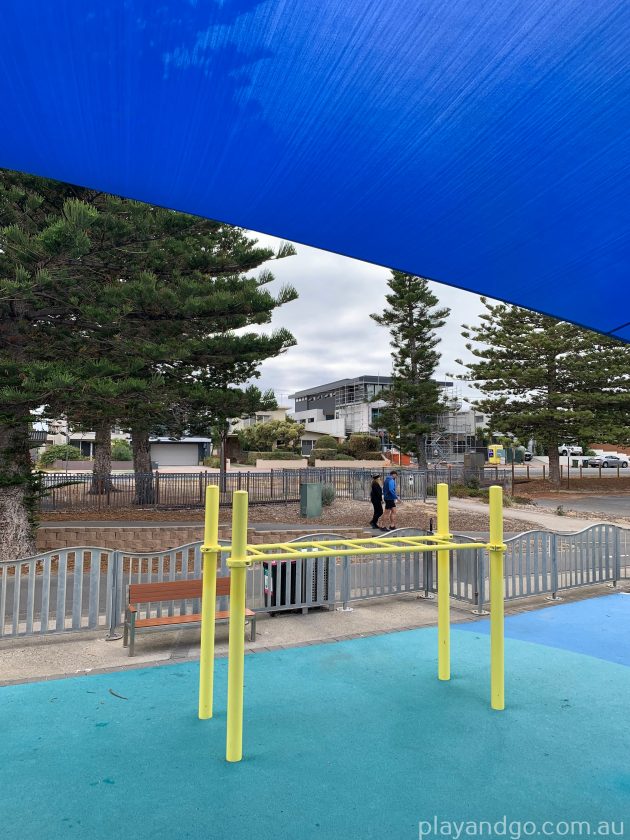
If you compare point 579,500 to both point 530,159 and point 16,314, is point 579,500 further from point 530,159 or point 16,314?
point 530,159

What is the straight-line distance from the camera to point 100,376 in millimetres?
11133

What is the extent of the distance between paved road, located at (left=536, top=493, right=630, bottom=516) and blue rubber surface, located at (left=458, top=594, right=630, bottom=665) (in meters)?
16.0

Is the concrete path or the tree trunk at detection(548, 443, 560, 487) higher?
the tree trunk at detection(548, 443, 560, 487)

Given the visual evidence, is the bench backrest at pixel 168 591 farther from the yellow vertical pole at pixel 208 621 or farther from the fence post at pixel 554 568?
the fence post at pixel 554 568

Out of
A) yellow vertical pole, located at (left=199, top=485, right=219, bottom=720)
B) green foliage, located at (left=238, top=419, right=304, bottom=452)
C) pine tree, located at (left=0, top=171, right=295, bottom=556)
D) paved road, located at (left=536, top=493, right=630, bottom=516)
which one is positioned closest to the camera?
yellow vertical pole, located at (left=199, top=485, right=219, bottom=720)

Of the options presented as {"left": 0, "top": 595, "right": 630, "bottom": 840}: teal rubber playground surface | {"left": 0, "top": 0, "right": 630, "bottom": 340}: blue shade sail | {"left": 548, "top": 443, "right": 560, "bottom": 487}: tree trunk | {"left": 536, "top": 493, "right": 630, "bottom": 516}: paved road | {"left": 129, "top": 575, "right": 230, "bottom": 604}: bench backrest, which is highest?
{"left": 0, "top": 0, "right": 630, "bottom": 340}: blue shade sail

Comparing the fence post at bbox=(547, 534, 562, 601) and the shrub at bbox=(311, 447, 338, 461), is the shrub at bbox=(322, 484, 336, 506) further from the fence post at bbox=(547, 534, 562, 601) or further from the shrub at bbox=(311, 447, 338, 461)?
the shrub at bbox=(311, 447, 338, 461)

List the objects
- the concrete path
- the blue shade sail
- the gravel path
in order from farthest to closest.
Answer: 1. the concrete path
2. the gravel path
3. the blue shade sail

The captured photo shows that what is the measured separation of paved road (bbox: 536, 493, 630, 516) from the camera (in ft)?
76.2

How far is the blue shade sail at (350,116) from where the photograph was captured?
6.64 feet

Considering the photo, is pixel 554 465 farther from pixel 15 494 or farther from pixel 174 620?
pixel 174 620

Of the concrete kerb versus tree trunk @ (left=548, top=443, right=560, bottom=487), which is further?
tree trunk @ (left=548, top=443, right=560, bottom=487)

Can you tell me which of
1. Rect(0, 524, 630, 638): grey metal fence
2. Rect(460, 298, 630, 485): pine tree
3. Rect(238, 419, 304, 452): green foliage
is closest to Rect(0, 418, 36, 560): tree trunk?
Rect(0, 524, 630, 638): grey metal fence

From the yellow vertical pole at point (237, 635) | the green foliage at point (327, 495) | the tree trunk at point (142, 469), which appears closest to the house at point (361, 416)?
the green foliage at point (327, 495)
